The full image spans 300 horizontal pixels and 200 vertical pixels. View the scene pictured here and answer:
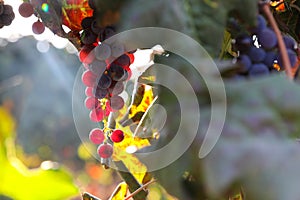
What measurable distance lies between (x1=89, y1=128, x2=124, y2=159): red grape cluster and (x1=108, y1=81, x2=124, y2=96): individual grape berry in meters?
0.08

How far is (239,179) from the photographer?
36 centimetres

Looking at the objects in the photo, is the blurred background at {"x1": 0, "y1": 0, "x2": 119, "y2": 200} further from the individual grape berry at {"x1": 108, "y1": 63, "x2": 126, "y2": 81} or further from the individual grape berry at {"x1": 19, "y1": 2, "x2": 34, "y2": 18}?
the individual grape berry at {"x1": 108, "y1": 63, "x2": 126, "y2": 81}

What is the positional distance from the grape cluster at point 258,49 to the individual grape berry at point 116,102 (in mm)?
285

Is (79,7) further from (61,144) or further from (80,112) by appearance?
(61,144)

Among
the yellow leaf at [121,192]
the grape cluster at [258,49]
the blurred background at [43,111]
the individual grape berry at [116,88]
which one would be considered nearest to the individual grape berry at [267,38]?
the grape cluster at [258,49]

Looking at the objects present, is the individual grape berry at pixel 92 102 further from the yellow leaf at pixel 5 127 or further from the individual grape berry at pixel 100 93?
the yellow leaf at pixel 5 127

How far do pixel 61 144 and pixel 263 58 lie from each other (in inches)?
246

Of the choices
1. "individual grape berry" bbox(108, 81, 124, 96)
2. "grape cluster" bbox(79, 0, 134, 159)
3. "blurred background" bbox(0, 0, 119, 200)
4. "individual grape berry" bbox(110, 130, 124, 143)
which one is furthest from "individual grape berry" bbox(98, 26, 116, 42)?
"blurred background" bbox(0, 0, 119, 200)

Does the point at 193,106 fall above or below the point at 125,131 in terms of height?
above

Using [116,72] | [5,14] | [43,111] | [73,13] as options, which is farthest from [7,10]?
[43,111]

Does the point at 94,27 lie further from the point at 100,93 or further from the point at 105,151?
the point at 105,151

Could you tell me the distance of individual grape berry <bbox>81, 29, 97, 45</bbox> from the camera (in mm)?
721

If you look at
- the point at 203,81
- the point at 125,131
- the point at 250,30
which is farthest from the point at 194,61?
the point at 125,131

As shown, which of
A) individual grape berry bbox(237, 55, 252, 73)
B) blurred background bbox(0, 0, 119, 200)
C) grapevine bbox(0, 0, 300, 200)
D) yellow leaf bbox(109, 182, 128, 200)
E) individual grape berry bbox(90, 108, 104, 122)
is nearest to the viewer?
grapevine bbox(0, 0, 300, 200)
